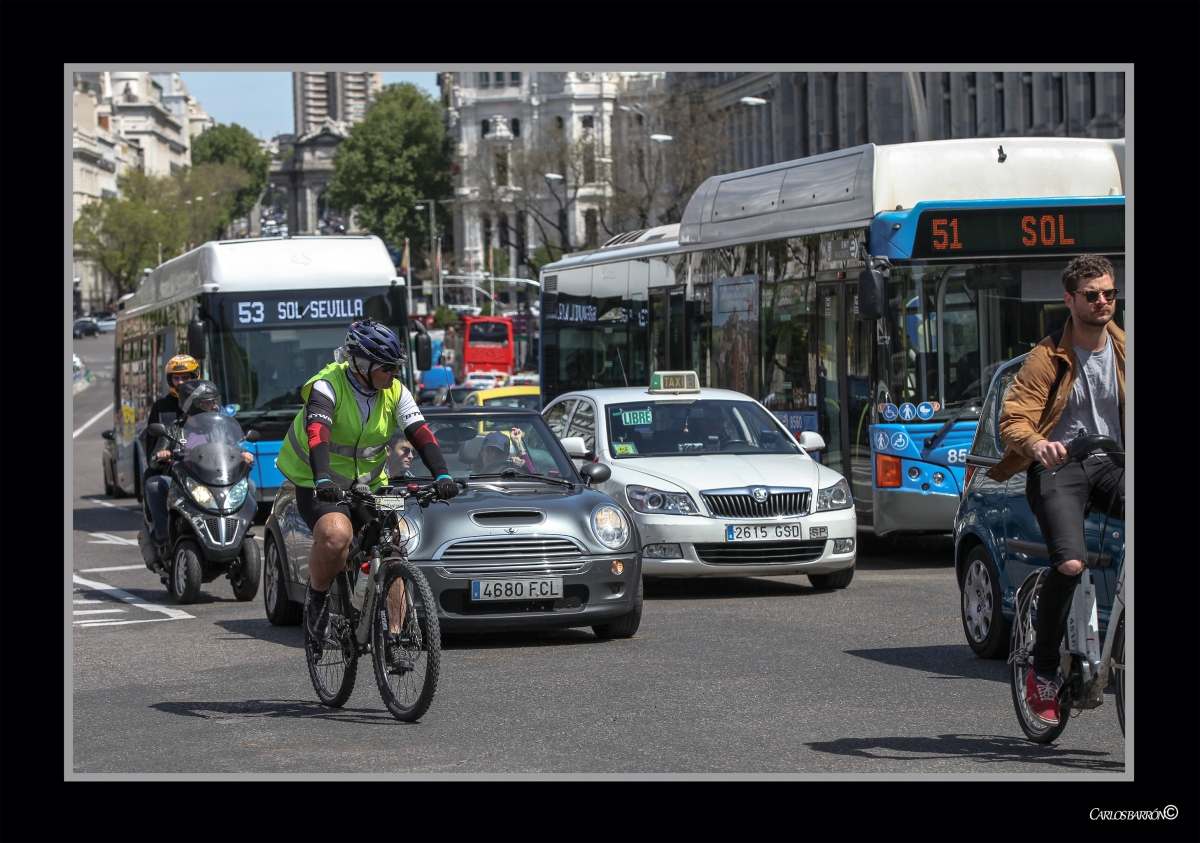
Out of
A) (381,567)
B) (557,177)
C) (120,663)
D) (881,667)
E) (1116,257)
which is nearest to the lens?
(381,567)

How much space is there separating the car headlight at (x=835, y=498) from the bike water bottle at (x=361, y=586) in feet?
18.4

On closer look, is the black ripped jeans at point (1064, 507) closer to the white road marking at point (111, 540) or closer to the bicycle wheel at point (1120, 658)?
the bicycle wheel at point (1120, 658)

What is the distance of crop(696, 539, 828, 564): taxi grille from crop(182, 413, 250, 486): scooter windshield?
11.2ft

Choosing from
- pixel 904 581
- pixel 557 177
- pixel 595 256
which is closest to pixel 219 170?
pixel 557 177

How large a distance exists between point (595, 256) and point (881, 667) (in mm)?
14166

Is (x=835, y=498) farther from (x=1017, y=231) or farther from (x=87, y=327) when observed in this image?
(x=87, y=327)

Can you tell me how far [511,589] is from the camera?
1037 cm

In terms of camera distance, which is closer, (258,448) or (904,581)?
(904,581)

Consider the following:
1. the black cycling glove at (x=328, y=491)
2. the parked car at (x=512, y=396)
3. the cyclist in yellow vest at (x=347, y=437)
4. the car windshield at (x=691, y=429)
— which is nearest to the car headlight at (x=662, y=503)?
the car windshield at (x=691, y=429)

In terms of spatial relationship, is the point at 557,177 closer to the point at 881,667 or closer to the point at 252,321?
the point at 252,321

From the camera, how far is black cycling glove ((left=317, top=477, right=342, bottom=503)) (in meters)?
7.84

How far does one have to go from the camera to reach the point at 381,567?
7.99 meters

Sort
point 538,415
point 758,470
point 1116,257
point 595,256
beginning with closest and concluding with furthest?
point 538,415
point 758,470
point 1116,257
point 595,256

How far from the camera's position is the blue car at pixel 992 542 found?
9.10 m
